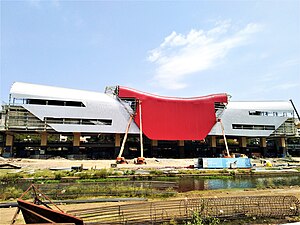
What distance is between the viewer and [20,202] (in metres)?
7.90

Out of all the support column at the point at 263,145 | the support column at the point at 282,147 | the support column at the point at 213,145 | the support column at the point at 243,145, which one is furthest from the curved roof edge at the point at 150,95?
the support column at the point at 282,147

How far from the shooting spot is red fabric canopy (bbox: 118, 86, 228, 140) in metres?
56.8

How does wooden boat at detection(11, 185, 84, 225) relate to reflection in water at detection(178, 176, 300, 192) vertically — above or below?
above

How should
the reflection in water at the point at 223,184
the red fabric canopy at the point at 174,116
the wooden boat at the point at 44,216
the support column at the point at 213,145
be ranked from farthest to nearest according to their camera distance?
the support column at the point at 213,145, the red fabric canopy at the point at 174,116, the reflection in water at the point at 223,184, the wooden boat at the point at 44,216

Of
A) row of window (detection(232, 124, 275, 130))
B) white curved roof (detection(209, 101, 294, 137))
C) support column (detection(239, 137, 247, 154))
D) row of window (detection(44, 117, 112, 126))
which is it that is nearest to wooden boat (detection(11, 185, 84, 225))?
row of window (detection(44, 117, 112, 126))

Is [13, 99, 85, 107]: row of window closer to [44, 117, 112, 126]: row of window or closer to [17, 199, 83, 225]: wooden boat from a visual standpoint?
[44, 117, 112, 126]: row of window

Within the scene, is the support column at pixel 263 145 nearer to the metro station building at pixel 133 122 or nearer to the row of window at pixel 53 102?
the metro station building at pixel 133 122

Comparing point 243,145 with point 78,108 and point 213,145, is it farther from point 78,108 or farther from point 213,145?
point 78,108

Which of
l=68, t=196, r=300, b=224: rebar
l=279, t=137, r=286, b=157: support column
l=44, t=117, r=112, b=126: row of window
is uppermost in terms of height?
l=44, t=117, r=112, b=126: row of window

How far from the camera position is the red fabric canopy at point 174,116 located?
186 ft

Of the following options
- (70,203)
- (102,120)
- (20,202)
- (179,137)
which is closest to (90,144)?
(102,120)

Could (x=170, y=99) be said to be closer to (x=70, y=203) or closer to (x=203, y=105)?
(x=203, y=105)

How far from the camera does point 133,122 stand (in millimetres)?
55594

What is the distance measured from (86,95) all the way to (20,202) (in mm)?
47677
